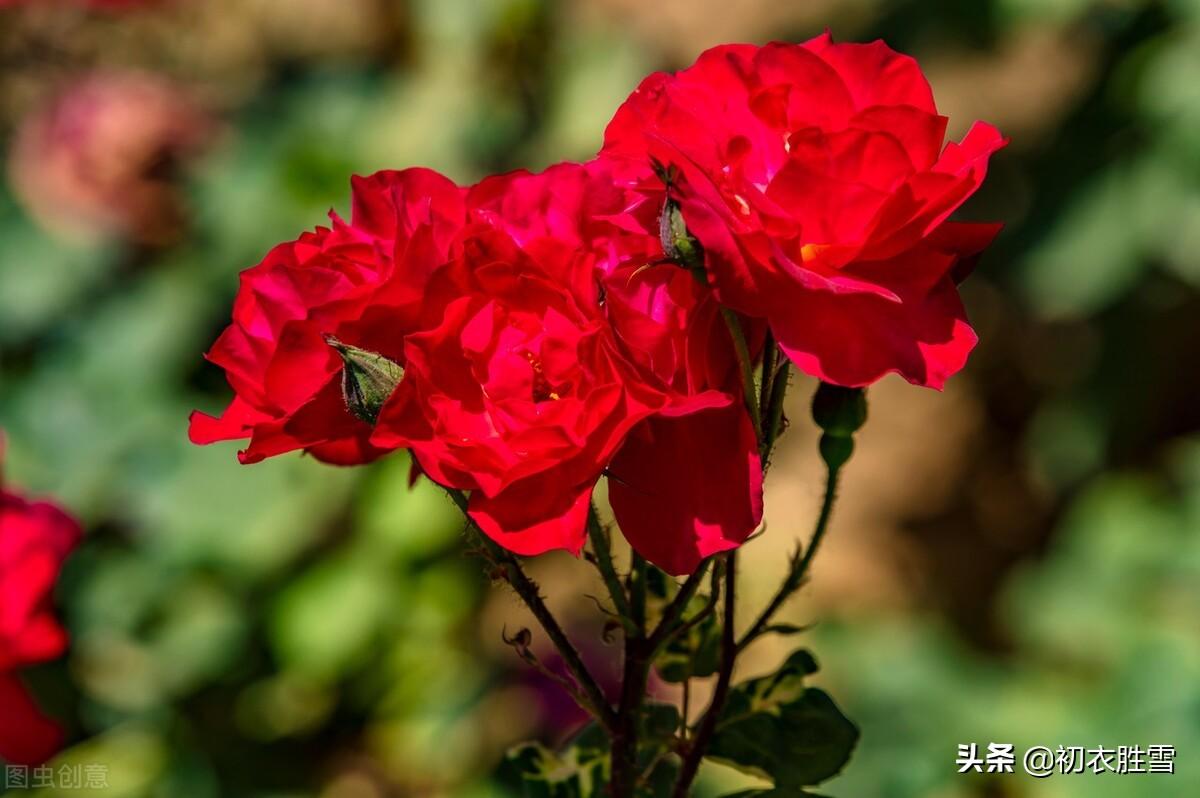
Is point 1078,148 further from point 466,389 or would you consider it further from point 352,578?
point 466,389

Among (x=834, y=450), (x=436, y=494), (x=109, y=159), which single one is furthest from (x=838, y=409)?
(x=109, y=159)

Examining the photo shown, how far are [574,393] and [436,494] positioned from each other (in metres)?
1.19

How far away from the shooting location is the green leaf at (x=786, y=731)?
0.58 m

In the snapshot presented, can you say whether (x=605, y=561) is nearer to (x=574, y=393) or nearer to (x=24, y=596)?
(x=574, y=393)

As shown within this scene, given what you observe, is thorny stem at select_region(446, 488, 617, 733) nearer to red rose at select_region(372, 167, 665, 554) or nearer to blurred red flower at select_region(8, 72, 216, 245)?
red rose at select_region(372, 167, 665, 554)

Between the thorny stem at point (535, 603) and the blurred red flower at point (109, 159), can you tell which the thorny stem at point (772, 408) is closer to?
the thorny stem at point (535, 603)

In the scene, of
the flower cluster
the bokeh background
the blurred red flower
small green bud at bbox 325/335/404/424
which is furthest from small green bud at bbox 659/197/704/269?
the blurred red flower

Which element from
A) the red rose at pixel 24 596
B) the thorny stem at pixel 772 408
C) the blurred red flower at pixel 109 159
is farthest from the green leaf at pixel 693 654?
the blurred red flower at pixel 109 159

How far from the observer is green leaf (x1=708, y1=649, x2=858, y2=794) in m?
0.58

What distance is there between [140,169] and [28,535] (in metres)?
1.15

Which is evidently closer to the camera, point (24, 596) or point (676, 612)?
point (676, 612)

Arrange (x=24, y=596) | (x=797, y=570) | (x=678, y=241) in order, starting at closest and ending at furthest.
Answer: (x=678, y=241) < (x=797, y=570) < (x=24, y=596)

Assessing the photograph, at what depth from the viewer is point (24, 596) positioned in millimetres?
894

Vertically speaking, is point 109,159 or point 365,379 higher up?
point 109,159
